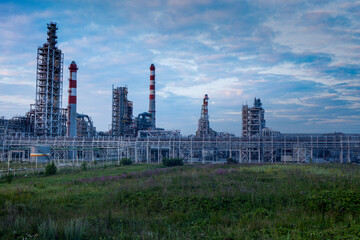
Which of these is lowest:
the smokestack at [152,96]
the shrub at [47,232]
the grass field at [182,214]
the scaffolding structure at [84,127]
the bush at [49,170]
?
the bush at [49,170]

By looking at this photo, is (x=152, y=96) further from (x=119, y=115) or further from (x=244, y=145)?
(x=244, y=145)

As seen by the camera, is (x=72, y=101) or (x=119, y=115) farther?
(x=119, y=115)

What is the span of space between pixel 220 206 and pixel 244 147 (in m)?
31.9

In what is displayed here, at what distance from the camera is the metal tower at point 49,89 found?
54625mm

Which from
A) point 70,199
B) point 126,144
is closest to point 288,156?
point 126,144

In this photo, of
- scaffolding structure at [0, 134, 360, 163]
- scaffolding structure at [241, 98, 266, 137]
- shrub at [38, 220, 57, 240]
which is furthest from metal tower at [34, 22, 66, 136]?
shrub at [38, 220, 57, 240]

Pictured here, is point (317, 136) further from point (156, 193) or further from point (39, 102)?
point (39, 102)

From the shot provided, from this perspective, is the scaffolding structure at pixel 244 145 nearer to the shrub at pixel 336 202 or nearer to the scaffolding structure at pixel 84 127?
the scaffolding structure at pixel 84 127

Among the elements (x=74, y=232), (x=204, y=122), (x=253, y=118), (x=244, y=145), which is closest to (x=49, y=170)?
(x=74, y=232)

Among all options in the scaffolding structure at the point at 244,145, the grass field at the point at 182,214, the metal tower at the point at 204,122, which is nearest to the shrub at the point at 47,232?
the grass field at the point at 182,214

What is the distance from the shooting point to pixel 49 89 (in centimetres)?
5578

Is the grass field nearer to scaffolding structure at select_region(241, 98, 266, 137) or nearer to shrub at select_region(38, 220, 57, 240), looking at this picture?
shrub at select_region(38, 220, 57, 240)

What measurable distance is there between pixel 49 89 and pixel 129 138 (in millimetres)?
23880

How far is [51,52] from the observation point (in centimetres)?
5619
